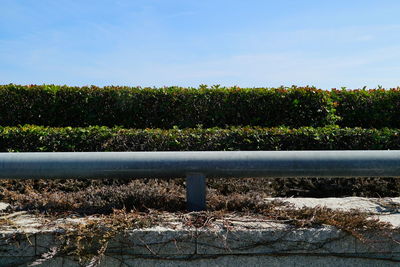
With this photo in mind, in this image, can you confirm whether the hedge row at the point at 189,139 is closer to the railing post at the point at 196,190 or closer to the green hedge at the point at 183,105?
the green hedge at the point at 183,105

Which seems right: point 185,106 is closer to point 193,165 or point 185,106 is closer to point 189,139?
point 189,139

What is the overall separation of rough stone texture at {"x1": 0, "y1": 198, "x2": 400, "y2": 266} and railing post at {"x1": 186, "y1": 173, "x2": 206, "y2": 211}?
23 cm

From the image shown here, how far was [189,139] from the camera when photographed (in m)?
5.89

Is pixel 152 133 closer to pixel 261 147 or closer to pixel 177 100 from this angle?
pixel 261 147

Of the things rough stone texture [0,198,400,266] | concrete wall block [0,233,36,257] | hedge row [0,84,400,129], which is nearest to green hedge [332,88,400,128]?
hedge row [0,84,400,129]

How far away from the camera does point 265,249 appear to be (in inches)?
114

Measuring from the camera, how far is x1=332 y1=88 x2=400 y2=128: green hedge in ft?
30.4

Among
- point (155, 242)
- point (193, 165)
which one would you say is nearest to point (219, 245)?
point (155, 242)

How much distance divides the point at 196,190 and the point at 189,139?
8.97 feet

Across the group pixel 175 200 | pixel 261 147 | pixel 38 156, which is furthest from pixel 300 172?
pixel 261 147

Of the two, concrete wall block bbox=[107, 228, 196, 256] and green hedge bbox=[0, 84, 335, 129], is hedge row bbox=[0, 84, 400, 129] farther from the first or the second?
concrete wall block bbox=[107, 228, 196, 256]

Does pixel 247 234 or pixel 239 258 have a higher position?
pixel 247 234

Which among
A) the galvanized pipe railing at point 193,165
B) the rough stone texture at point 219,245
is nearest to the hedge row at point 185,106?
the galvanized pipe railing at point 193,165

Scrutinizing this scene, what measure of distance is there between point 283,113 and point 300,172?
5.34m
